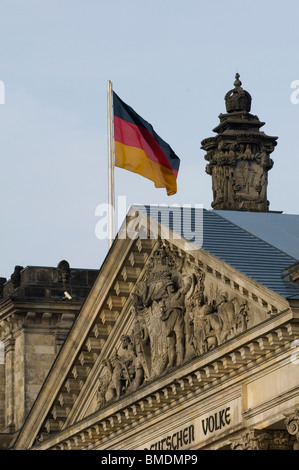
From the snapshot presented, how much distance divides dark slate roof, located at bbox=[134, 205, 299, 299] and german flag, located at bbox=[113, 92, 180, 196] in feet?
7.62

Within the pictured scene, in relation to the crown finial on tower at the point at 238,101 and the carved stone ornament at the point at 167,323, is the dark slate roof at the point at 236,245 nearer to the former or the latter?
the carved stone ornament at the point at 167,323

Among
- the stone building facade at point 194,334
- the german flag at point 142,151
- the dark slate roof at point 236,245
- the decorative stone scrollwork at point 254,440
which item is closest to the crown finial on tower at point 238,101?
the stone building facade at point 194,334

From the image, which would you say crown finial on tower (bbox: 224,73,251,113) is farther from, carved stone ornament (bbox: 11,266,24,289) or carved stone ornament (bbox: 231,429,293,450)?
carved stone ornament (bbox: 231,429,293,450)

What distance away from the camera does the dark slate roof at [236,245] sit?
4534cm

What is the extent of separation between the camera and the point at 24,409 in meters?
68.6

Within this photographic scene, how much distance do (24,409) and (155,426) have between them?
661 inches

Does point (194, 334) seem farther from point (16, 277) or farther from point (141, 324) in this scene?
point (16, 277)

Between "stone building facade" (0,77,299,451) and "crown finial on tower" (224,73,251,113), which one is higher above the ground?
"crown finial on tower" (224,73,251,113)

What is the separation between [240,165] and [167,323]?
12.1m

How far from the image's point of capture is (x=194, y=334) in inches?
1932

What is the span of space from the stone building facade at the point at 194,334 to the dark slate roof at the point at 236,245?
54 millimetres

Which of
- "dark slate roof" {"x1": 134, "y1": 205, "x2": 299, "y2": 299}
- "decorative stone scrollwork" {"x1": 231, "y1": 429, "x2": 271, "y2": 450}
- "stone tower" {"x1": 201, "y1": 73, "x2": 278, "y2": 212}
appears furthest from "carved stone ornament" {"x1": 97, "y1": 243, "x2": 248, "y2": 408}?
"stone tower" {"x1": 201, "y1": 73, "x2": 278, "y2": 212}

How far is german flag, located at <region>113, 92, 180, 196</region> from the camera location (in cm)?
5659

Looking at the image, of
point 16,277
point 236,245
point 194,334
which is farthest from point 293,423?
point 16,277
